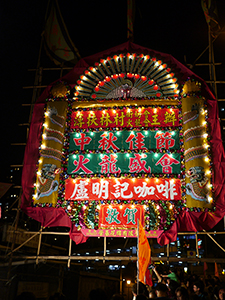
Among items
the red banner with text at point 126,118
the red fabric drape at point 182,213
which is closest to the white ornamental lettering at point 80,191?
the red fabric drape at point 182,213

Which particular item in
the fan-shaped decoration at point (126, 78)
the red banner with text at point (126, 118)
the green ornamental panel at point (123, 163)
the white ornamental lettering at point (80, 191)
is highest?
the fan-shaped decoration at point (126, 78)

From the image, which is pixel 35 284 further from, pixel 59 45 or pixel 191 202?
pixel 59 45

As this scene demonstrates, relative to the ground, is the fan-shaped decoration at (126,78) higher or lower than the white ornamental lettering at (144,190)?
higher

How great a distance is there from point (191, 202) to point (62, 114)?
199 inches

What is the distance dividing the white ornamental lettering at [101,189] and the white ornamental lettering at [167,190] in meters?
1.54

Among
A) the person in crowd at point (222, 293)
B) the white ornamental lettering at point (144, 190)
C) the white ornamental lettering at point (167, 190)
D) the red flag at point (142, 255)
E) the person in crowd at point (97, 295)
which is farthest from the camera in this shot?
the white ornamental lettering at point (144, 190)

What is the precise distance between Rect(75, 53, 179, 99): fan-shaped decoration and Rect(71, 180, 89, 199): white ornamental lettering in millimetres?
3252

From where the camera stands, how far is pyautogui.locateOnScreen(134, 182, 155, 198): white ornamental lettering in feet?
27.8

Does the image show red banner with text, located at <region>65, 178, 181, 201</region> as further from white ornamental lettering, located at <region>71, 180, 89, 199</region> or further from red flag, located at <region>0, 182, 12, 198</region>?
red flag, located at <region>0, 182, 12, 198</region>

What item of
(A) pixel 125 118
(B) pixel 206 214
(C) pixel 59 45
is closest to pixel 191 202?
(B) pixel 206 214

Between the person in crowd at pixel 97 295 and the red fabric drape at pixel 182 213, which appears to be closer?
the person in crowd at pixel 97 295

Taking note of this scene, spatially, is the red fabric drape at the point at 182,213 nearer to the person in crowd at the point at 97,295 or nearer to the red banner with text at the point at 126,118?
the red banner with text at the point at 126,118

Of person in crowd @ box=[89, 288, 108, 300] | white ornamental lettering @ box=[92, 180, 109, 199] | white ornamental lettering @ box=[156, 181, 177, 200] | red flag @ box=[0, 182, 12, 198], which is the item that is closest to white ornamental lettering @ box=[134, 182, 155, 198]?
white ornamental lettering @ box=[156, 181, 177, 200]

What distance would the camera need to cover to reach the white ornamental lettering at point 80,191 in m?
8.71
